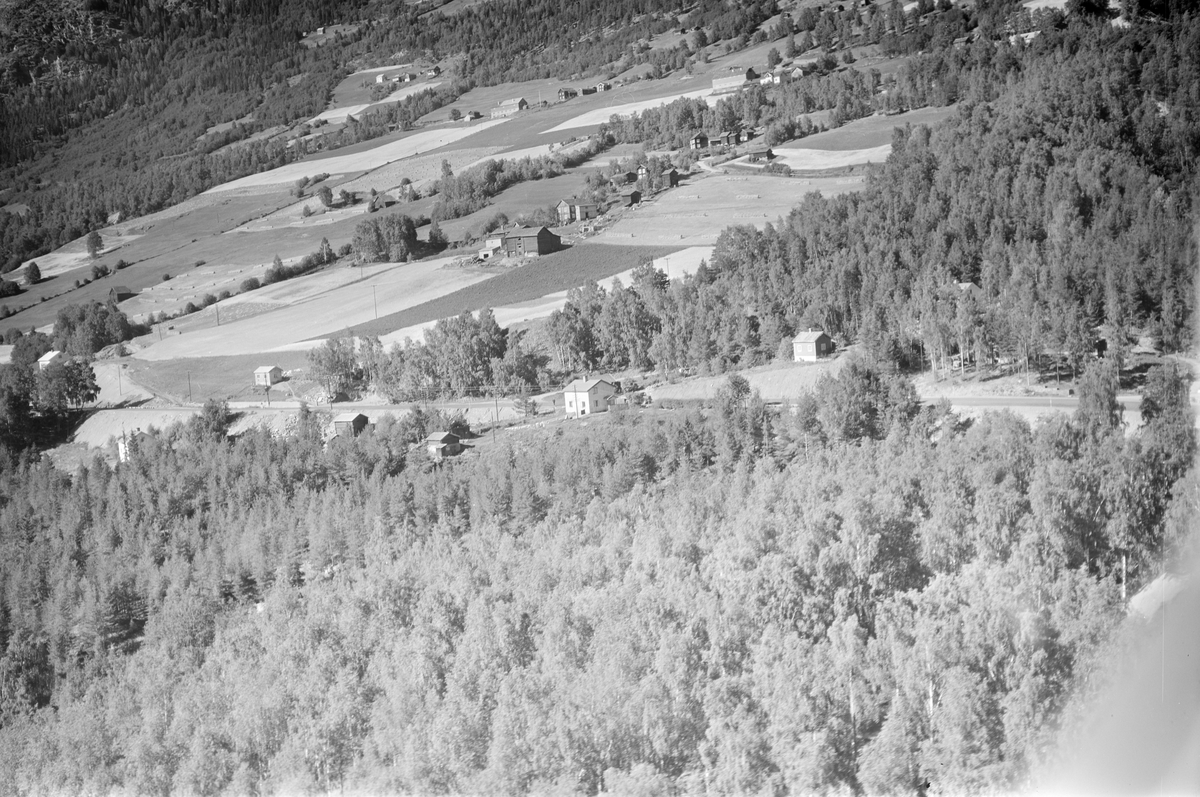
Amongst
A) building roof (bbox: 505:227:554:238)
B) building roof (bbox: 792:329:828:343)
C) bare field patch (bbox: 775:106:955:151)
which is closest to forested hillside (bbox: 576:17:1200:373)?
building roof (bbox: 792:329:828:343)

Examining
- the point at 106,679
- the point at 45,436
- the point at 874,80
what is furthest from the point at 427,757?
the point at 874,80

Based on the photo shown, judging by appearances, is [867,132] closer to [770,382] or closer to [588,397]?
[770,382]

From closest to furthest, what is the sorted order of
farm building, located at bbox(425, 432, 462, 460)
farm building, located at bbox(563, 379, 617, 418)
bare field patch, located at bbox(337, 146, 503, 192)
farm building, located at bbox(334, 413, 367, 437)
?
1. farm building, located at bbox(425, 432, 462, 460)
2. farm building, located at bbox(563, 379, 617, 418)
3. farm building, located at bbox(334, 413, 367, 437)
4. bare field patch, located at bbox(337, 146, 503, 192)

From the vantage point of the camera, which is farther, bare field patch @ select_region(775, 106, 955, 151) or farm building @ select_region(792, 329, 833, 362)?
bare field patch @ select_region(775, 106, 955, 151)

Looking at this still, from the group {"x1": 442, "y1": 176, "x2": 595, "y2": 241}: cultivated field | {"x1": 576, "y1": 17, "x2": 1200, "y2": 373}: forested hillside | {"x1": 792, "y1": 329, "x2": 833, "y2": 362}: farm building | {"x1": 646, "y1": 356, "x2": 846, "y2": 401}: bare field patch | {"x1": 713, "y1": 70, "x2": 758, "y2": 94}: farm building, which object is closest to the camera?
{"x1": 576, "y1": 17, "x2": 1200, "y2": 373}: forested hillside

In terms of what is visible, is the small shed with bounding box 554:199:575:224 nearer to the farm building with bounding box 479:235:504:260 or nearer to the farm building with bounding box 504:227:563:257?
the farm building with bounding box 479:235:504:260

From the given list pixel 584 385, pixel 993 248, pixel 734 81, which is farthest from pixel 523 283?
pixel 734 81

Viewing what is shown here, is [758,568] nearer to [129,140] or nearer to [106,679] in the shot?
[106,679]
